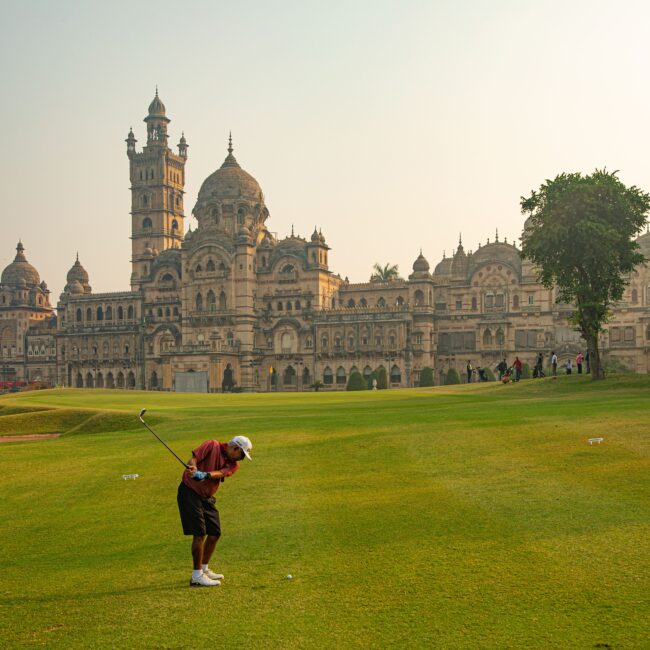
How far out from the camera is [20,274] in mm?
133125

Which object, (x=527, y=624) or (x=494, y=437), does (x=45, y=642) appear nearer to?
(x=527, y=624)

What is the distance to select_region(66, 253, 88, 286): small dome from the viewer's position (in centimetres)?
12412

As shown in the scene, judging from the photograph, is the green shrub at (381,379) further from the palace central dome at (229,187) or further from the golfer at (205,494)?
the golfer at (205,494)

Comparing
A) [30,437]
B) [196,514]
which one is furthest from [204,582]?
[30,437]

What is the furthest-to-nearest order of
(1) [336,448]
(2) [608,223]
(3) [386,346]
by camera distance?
1. (3) [386,346]
2. (2) [608,223]
3. (1) [336,448]

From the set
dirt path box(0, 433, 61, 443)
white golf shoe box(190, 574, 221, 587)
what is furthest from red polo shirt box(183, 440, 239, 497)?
dirt path box(0, 433, 61, 443)

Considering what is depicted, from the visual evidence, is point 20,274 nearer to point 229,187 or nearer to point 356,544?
point 229,187

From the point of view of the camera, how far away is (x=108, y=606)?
11180 millimetres

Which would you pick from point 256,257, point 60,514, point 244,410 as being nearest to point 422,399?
point 244,410

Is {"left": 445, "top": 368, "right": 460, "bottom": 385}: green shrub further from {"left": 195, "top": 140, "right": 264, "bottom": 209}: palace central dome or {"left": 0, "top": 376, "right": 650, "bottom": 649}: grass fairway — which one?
{"left": 0, "top": 376, "right": 650, "bottom": 649}: grass fairway

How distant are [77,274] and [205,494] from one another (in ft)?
385

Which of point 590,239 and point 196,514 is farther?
point 590,239

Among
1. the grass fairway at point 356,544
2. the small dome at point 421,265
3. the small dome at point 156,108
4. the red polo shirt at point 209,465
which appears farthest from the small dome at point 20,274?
the red polo shirt at point 209,465

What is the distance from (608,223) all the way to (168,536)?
39.8 metres
